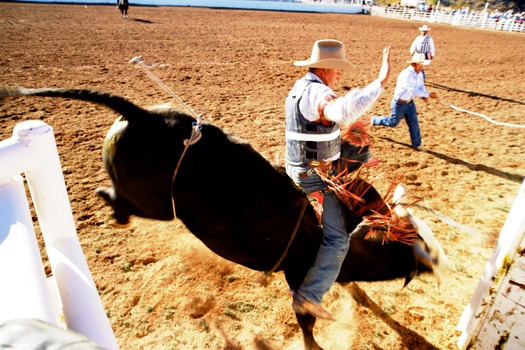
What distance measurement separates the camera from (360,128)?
2.74 m

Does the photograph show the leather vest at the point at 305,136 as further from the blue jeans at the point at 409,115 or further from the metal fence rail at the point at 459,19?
the metal fence rail at the point at 459,19

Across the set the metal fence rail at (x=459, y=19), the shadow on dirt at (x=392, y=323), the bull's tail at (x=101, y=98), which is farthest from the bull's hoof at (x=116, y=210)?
the metal fence rail at (x=459, y=19)

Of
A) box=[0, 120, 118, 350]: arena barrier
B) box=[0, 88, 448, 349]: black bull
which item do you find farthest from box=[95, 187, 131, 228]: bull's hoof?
box=[0, 120, 118, 350]: arena barrier

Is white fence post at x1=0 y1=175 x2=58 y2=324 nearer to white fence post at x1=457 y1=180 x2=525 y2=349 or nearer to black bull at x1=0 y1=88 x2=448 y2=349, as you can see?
black bull at x1=0 y1=88 x2=448 y2=349

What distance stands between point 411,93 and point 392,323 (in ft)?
13.0

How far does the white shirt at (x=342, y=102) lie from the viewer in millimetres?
1796

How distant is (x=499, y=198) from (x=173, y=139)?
454cm

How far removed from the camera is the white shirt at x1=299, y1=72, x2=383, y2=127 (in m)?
1.80

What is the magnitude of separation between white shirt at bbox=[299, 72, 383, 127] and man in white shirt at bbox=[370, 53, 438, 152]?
371 centimetres

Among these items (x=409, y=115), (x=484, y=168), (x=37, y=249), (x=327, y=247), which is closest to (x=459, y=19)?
(x=409, y=115)

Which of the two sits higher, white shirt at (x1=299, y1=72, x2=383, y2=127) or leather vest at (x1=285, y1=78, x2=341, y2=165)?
white shirt at (x1=299, y1=72, x2=383, y2=127)

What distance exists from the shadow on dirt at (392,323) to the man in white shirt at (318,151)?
78 cm

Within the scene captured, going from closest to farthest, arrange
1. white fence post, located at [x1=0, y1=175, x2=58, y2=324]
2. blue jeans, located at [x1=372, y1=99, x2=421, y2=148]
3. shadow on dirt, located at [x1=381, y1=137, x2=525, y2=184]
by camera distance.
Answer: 1. white fence post, located at [x1=0, y1=175, x2=58, y2=324]
2. shadow on dirt, located at [x1=381, y1=137, x2=525, y2=184]
3. blue jeans, located at [x1=372, y1=99, x2=421, y2=148]

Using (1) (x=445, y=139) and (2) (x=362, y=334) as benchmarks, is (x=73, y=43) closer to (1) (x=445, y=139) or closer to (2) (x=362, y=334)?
(1) (x=445, y=139)
